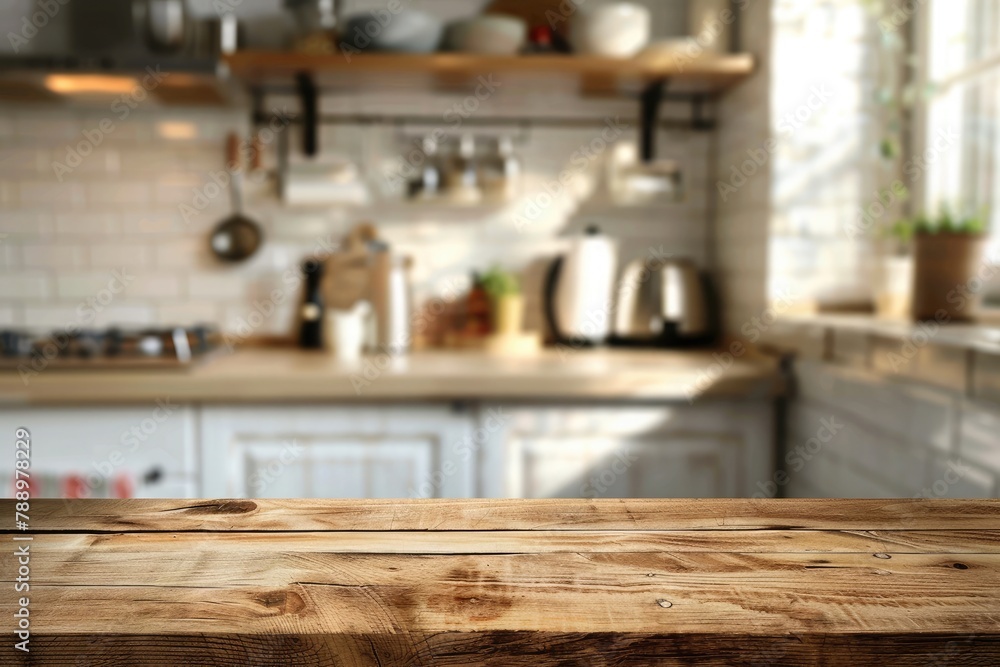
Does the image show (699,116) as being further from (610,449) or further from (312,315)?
(312,315)

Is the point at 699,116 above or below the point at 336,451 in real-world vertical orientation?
above

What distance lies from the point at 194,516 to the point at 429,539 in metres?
0.19

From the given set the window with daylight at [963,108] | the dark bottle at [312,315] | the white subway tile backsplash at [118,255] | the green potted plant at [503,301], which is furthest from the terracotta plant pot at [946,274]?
the white subway tile backsplash at [118,255]

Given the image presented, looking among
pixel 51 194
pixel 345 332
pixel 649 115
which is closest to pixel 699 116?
pixel 649 115

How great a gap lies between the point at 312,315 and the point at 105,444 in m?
0.70

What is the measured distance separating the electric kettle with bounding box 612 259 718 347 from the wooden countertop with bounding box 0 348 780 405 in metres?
0.36

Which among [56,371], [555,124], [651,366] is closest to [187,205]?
[56,371]

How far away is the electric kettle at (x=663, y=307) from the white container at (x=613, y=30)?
578 millimetres

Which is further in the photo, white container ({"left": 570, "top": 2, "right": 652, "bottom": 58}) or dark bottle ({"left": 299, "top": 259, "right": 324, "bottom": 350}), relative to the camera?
dark bottle ({"left": 299, "top": 259, "right": 324, "bottom": 350})

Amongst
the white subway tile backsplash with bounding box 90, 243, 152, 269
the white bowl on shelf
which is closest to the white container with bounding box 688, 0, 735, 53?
the white bowl on shelf

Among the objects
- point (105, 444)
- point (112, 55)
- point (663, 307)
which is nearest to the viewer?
point (105, 444)

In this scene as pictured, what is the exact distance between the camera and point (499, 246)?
251 centimetres

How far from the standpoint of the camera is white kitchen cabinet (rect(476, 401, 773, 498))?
191 cm

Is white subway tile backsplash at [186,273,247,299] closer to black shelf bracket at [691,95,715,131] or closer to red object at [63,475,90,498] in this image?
red object at [63,475,90,498]
